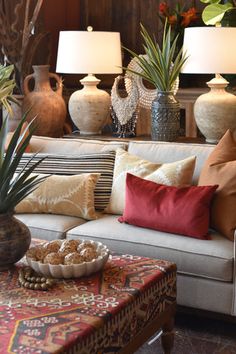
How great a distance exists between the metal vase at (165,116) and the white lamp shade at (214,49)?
34cm

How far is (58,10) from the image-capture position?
5609mm

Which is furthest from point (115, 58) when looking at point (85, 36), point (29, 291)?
point (29, 291)

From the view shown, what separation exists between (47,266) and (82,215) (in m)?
1.05

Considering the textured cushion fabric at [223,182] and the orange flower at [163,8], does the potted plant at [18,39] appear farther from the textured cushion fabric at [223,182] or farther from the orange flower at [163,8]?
the textured cushion fabric at [223,182]

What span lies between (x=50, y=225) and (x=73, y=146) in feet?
2.37

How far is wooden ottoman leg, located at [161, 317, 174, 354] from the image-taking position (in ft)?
8.18

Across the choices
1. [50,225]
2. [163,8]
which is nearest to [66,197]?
[50,225]

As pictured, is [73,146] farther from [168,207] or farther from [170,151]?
[168,207]

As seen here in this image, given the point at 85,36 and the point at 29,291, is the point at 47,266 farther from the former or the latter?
the point at 85,36

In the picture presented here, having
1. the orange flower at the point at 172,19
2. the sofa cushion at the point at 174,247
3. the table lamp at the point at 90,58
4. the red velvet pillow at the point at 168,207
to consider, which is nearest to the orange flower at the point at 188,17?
the orange flower at the point at 172,19

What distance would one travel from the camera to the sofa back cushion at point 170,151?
3376 mm

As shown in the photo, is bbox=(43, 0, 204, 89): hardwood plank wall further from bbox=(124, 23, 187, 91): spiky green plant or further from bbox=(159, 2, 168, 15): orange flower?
bbox=(124, 23, 187, 91): spiky green plant

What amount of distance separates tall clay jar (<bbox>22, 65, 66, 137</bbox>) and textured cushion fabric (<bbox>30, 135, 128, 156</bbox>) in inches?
22.1

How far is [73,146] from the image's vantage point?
148 inches
